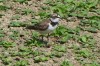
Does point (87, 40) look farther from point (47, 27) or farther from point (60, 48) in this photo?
point (47, 27)

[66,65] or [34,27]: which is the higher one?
[34,27]

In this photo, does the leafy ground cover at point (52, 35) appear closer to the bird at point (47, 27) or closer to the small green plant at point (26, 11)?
the small green plant at point (26, 11)

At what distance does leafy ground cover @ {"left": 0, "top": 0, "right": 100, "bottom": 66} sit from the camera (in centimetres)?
1009

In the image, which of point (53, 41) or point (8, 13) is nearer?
point (53, 41)

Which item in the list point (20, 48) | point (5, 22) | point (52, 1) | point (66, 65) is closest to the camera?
point (66, 65)

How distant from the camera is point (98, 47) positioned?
10.7 m

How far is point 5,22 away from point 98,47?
278cm

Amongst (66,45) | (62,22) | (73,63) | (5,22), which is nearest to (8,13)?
(5,22)

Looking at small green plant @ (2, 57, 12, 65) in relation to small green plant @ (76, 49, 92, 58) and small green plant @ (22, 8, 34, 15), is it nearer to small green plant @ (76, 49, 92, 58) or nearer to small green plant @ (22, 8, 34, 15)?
small green plant @ (76, 49, 92, 58)

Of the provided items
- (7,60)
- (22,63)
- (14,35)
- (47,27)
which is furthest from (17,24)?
(22,63)

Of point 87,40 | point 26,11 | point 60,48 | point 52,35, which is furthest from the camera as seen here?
point 26,11

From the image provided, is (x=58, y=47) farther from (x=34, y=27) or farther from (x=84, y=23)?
(x=84, y=23)

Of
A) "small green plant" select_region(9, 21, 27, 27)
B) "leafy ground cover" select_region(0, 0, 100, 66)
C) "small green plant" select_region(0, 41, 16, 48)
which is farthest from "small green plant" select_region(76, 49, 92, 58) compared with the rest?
"small green plant" select_region(9, 21, 27, 27)

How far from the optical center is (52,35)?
11.2m
